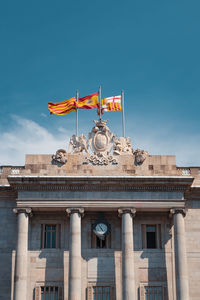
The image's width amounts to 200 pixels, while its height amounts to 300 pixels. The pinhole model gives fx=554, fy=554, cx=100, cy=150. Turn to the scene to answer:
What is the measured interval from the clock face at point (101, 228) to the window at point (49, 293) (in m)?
5.38

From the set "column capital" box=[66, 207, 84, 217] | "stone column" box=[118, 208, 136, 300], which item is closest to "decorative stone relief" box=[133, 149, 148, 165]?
"stone column" box=[118, 208, 136, 300]

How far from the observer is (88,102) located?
48344 millimetres

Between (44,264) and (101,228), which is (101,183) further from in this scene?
(44,264)

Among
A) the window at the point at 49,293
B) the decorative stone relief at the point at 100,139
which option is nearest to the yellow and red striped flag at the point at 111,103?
the decorative stone relief at the point at 100,139

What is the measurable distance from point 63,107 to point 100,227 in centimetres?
1110

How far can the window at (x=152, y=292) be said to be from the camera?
142ft

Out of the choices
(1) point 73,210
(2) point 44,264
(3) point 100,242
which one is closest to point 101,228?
(3) point 100,242

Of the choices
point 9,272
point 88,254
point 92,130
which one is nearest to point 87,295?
point 88,254

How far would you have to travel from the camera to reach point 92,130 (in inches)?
1853

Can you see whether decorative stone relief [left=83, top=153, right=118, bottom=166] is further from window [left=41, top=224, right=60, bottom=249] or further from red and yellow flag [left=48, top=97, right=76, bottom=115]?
window [left=41, top=224, right=60, bottom=249]

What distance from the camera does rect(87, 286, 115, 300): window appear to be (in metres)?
43.1

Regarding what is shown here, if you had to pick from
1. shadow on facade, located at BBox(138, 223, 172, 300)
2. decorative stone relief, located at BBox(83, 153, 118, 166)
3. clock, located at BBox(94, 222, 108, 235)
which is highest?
decorative stone relief, located at BBox(83, 153, 118, 166)

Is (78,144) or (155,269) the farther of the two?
(78,144)

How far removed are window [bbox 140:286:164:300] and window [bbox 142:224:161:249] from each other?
3.26m
